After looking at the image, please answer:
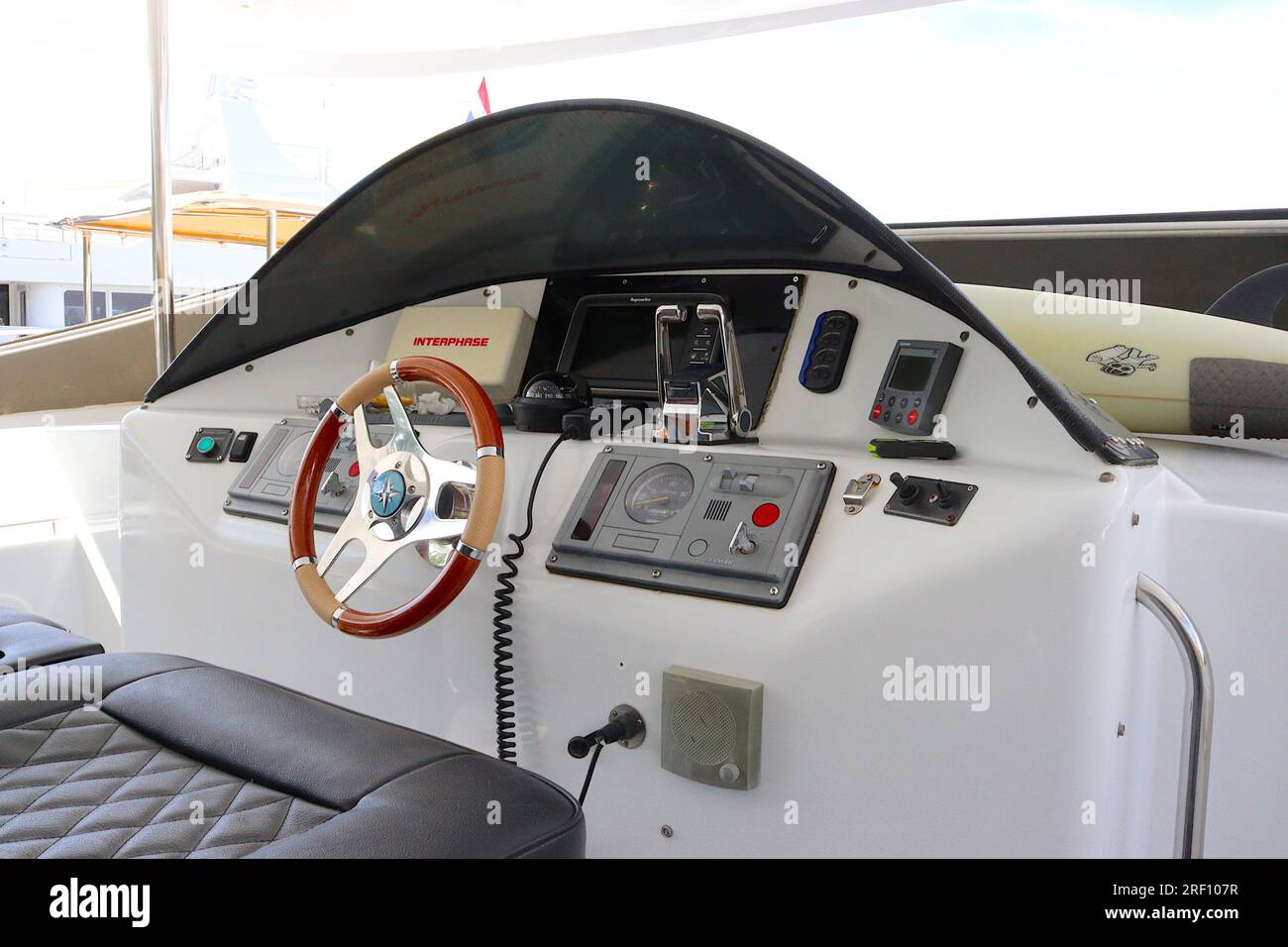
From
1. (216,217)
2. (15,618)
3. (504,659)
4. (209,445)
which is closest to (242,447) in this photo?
(209,445)

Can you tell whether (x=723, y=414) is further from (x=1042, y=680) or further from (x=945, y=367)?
(x=1042, y=680)

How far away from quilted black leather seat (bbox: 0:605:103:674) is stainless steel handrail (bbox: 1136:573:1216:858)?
1341 mm

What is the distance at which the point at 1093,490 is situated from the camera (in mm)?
1073

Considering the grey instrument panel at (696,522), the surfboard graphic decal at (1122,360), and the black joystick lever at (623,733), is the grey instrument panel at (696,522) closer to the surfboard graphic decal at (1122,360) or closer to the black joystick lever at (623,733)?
the black joystick lever at (623,733)

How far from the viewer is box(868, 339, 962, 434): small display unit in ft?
4.50

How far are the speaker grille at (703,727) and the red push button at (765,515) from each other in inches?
9.5

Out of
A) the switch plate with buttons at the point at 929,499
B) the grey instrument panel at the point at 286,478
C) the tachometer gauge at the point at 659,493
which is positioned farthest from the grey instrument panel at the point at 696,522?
the grey instrument panel at the point at 286,478

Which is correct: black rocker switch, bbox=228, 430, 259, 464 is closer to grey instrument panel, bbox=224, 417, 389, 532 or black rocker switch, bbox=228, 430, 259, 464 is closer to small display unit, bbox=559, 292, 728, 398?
grey instrument panel, bbox=224, 417, 389, 532

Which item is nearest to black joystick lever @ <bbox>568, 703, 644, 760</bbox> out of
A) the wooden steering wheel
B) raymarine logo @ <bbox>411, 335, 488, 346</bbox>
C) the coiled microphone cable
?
the coiled microphone cable

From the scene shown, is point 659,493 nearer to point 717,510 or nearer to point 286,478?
point 717,510
